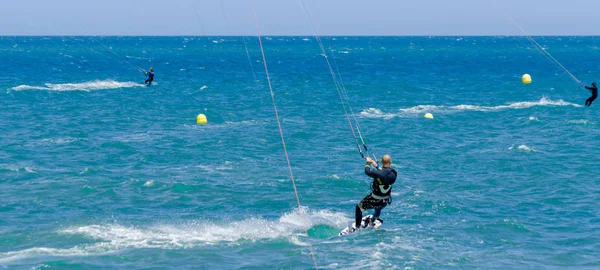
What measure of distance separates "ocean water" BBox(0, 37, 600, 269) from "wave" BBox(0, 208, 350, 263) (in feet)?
0.22

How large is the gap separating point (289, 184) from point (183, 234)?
8.14 m

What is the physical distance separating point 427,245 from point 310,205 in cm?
622

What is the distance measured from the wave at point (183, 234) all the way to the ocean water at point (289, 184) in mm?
66

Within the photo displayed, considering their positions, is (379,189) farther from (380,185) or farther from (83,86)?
(83,86)

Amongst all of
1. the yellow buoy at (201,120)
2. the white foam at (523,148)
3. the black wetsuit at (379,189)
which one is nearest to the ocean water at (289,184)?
the white foam at (523,148)

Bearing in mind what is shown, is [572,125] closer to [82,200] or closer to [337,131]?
[337,131]

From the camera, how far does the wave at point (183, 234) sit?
20453 millimetres

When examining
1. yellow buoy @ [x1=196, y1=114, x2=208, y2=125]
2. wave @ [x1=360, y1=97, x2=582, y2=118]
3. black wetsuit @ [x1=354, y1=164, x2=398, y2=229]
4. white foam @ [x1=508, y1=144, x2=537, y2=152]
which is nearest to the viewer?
black wetsuit @ [x1=354, y1=164, x2=398, y2=229]

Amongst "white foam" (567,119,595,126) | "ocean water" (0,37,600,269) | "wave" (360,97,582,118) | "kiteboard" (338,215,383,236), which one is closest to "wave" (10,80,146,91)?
"ocean water" (0,37,600,269)

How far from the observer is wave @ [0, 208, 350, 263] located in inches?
805

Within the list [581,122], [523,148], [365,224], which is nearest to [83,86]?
[581,122]

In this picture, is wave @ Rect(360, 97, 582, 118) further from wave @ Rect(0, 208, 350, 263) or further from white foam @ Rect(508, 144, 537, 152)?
wave @ Rect(0, 208, 350, 263)

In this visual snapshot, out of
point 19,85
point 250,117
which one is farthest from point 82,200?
point 19,85

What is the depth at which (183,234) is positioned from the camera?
875 inches
